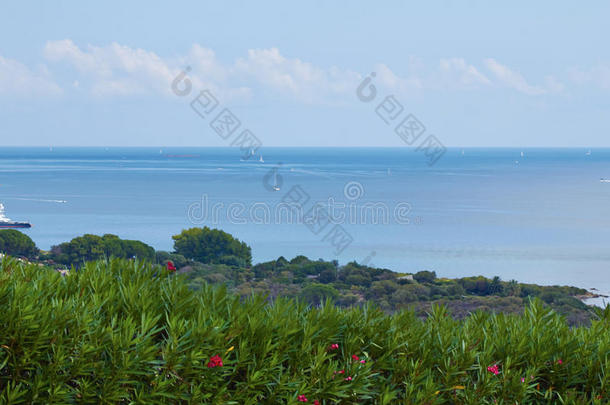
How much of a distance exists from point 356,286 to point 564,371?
32.3 ft

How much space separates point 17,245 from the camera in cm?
1544

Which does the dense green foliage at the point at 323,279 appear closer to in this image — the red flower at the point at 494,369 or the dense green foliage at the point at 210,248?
the dense green foliage at the point at 210,248

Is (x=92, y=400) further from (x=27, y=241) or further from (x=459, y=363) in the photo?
(x=27, y=241)

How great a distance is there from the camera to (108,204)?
46.4 meters

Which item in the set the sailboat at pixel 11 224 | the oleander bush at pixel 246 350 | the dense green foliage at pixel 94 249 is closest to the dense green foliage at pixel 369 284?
the dense green foliage at pixel 94 249

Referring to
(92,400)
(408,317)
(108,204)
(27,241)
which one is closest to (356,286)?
(27,241)

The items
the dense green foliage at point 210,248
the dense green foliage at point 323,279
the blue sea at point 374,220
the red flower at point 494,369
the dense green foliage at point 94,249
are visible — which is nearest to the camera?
the red flower at point 494,369

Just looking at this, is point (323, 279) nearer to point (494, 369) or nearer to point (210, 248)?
point (210, 248)

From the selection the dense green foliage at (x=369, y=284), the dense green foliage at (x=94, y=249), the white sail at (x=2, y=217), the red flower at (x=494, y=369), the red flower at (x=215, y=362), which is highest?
the white sail at (x=2, y=217)

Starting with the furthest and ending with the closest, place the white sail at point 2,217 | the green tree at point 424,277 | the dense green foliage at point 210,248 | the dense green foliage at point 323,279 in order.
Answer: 1. the white sail at point 2,217
2. the dense green foliage at point 210,248
3. the green tree at point 424,277
4. the dense green foliage at point 323,279

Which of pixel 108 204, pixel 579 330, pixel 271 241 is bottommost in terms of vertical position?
pixel 579 330

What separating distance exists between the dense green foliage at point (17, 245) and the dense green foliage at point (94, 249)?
77 cm

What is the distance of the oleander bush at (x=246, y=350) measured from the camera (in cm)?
246

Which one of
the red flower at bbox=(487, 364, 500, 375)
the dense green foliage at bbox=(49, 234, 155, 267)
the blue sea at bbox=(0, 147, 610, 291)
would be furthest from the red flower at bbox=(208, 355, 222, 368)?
the blue sea at bbox=(0, 147, 610, 291)
